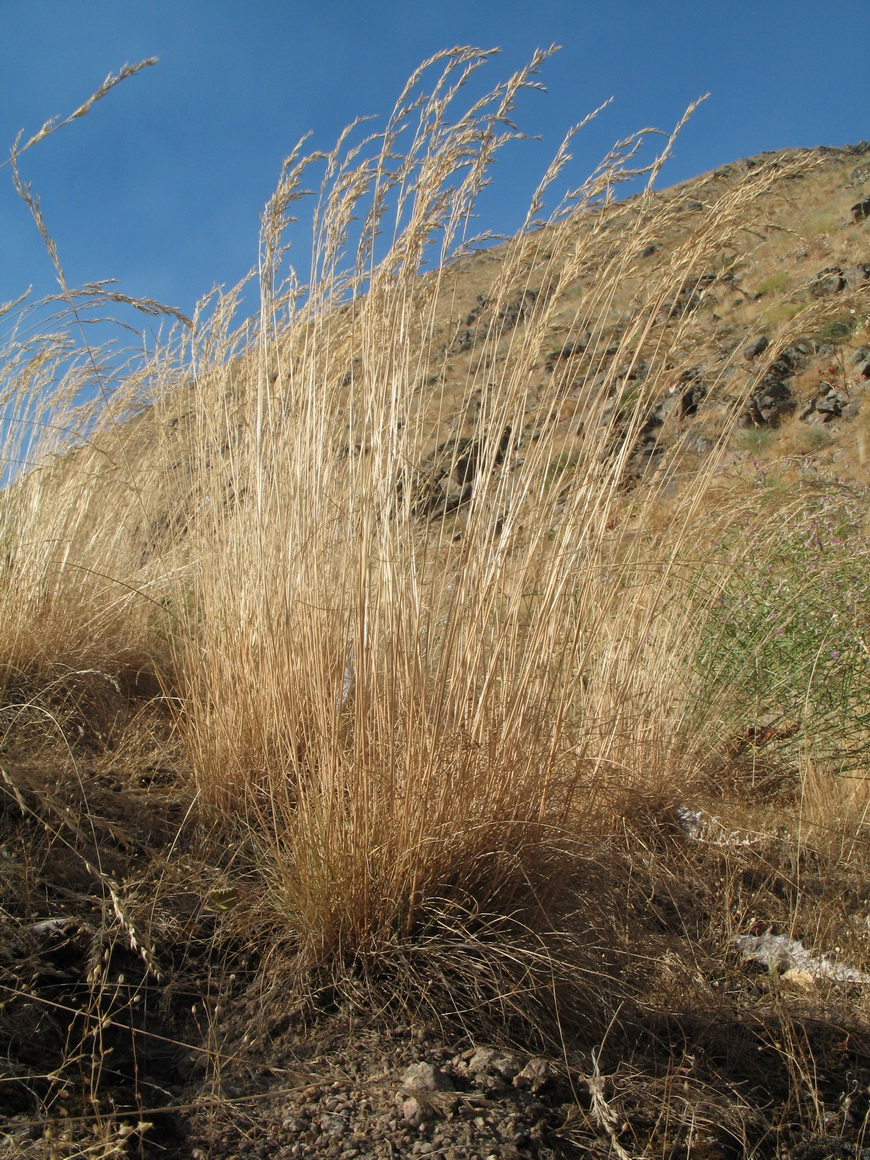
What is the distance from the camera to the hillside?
1.31m

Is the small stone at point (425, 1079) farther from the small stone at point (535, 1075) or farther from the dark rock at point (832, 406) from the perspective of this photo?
the dark rock at point (832, 406)

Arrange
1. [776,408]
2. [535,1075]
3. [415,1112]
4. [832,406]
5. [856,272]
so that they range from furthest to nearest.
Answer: [856,272] → [776,408] → [832,406] → [535,1075] → [415,1112]

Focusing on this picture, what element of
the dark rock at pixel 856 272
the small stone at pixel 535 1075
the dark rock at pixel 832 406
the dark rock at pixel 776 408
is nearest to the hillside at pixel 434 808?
the small stone at pixel 535 1075

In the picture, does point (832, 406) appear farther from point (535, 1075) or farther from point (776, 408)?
point (535, 1075)

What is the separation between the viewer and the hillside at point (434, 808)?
1.31 meters

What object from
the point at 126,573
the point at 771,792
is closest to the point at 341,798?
the point at 771,792

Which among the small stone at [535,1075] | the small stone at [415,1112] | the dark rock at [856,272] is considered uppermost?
the dark rock at [856,272]

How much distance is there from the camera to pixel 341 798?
1.55 metres

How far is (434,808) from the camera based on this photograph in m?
1.58

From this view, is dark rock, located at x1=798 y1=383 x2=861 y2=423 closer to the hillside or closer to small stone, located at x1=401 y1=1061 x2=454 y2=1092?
the hillside

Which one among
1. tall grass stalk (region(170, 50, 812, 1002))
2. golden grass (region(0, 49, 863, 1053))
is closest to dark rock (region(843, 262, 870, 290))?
golden grass (region(0, 49, 863, 1053))

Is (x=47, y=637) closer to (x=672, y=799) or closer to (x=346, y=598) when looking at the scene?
(x=346, y=598)

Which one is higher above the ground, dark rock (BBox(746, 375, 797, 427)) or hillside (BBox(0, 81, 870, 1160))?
dark rock (BBox(746, 375, 797, 427))

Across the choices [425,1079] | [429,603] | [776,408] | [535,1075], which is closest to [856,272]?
[776,408]
